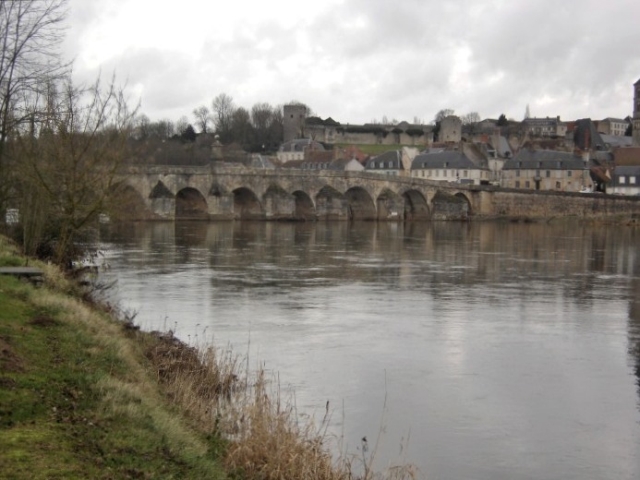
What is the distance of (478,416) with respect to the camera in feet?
30.3

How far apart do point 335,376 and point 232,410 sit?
315 cm

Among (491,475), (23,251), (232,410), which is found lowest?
(491,475)

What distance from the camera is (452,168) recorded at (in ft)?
227

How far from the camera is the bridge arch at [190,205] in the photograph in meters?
55.4

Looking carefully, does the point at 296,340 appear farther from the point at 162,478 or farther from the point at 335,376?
the point at 162,478

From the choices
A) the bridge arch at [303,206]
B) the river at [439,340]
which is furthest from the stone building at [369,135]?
the river at [439,340]

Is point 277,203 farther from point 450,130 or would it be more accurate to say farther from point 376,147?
point 450,130

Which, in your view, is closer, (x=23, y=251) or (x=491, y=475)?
(x=491, y=475)

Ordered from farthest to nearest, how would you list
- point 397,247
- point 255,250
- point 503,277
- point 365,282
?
point 397,247 → point 255,250 → point 503,277 → point 365,282

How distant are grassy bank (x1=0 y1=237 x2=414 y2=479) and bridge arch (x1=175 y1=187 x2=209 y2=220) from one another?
150 feet

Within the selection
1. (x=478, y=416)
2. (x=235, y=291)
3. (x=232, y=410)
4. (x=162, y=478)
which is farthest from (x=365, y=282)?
(x=162, y=478)

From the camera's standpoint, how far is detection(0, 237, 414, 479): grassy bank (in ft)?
17.3

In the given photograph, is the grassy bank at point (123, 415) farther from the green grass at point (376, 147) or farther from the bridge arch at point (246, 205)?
the green grass at point (376, 147)

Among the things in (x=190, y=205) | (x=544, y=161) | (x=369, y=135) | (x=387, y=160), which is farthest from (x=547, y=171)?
(x=369, y=135)
